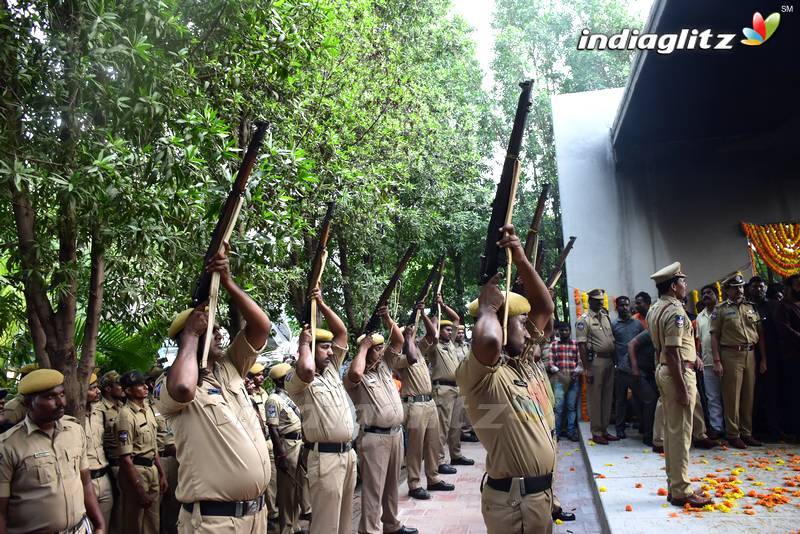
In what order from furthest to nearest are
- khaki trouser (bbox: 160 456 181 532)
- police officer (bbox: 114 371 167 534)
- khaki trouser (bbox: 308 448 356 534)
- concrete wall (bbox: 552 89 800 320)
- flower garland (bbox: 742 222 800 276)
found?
concrete wall (bbox: 552 89 800 320)
flower garland (bbox: 742 222 800 276)
khaki trouser (bbox: 160 456 181 532)
police officer (bbox: 114 371 167 534)
khaki trouser (bbox: 308 448 356 534)

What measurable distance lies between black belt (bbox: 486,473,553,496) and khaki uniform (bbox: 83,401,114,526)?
3949 mm

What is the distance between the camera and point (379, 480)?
21.7ft

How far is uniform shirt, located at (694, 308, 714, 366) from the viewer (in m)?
8.31

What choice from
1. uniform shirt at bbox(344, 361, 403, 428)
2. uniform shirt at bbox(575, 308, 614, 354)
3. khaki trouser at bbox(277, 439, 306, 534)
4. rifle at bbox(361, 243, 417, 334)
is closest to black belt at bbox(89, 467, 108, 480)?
khaki trouser at bbox(277, 439, 306, 534)

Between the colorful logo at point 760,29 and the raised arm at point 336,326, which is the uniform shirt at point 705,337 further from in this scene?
the raised arm at point 336,326

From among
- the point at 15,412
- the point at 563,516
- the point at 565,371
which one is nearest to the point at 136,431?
the point at 15,412

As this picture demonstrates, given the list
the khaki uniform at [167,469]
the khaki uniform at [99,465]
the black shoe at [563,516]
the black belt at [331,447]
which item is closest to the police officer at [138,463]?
the khaki uniform at [99,465]

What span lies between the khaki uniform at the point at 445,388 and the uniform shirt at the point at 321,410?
4.26 meters

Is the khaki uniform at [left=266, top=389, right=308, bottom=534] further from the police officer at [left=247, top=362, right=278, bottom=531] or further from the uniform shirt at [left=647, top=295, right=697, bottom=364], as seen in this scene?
the uniform shirt at [left=647, top=295, right=697, bottom=364]

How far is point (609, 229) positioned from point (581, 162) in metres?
1.34

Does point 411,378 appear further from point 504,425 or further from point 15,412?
point 504,425

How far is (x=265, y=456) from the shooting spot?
4.04 meters

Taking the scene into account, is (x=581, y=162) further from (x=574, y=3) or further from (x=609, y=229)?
(x=574, y=3)

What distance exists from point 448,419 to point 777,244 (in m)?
6.29
